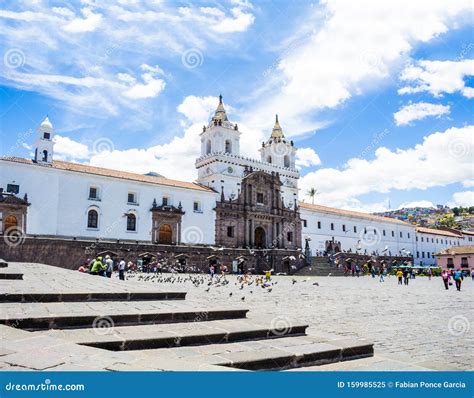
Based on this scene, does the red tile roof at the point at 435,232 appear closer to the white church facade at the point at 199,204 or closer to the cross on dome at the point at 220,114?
the white church facade at the point at 199,204

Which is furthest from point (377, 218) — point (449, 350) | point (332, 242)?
point (449, 350)

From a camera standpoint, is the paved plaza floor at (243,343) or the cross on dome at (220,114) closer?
the paved plaza floor at (243,343)

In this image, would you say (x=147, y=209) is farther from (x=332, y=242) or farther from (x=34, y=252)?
(x=332, y=242)

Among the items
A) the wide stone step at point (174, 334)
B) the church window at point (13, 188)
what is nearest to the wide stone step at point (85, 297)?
the wide stone step at point (174, 334)

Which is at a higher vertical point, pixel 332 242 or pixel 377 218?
pixel 377 218

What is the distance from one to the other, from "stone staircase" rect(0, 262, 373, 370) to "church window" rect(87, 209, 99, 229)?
90.5 ft

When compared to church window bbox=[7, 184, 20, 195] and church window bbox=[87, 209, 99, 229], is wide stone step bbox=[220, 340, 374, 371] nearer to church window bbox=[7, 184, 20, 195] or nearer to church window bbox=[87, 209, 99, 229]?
church window bbox=[7, 184, 20, 195]

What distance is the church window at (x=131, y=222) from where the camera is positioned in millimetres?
35062

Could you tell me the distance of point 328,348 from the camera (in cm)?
499

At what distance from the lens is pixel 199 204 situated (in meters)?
40.2

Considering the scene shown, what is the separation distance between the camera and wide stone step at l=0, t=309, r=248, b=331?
490 centimetres

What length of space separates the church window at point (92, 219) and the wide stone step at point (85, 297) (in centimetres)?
2671

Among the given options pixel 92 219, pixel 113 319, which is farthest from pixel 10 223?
pixel 113 319
